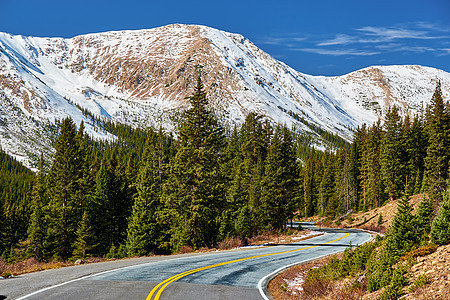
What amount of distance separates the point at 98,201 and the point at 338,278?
117ft

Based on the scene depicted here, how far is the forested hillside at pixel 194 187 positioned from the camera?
30.2 meters

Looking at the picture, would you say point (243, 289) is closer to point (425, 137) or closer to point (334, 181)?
point (425, 137)

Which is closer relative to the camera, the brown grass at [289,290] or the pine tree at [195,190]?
the brown grass at [289,290]

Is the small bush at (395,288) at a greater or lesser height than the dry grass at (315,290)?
greater

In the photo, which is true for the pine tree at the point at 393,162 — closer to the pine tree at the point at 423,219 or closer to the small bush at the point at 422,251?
the pine tree at the point at 423,219

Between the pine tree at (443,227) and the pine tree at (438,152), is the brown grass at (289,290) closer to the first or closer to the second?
the pine tree at (443,227)

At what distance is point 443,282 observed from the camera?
357 inches

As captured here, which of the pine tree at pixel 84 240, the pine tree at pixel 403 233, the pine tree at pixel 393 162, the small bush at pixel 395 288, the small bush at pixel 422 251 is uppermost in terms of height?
the pine tree at pixel 393 162

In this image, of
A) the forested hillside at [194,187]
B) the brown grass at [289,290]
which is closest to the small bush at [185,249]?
the forested hillside at [194,187]

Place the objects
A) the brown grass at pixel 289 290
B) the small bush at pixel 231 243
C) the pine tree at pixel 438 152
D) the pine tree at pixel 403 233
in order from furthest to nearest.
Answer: the pine tree at pixel 438 152
the small bush at pixel 231 243
the pine tree at pixel 403 233
the brown grass at pixel 289 290

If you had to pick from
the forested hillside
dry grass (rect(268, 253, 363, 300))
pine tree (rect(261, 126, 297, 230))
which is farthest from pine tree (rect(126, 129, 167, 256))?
dry grass (rect(268, 253, 363, 300))

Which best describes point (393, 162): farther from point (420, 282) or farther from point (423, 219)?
point (420, 282)

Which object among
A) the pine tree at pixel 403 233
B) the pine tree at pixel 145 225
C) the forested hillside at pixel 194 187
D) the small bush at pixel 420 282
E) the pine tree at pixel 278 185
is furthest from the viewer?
the pine tree at pixel 278 185

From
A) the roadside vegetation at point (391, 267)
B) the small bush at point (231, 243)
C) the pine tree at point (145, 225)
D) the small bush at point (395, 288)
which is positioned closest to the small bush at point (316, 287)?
the roadside vegetation at point (391, 267)
